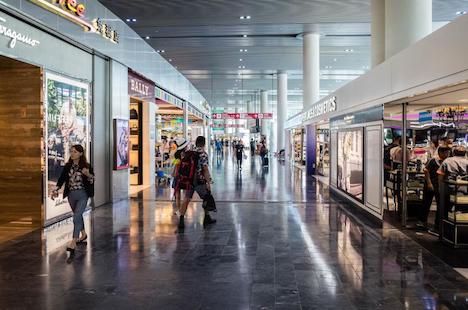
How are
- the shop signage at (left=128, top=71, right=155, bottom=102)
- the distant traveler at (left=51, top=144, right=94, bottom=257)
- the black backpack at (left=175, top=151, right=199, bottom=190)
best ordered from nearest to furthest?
1. the distant traveler at (left=51, top=144, right=94, bottom=257)
2. the black backpack at (left=175, top=151, right=199, bottom=190)
3. the shop signage at (left=128, top=71, right=155, bottom=102)

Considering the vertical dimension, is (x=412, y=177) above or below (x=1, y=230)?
above

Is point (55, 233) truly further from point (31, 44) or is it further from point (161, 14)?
point (161, 14)

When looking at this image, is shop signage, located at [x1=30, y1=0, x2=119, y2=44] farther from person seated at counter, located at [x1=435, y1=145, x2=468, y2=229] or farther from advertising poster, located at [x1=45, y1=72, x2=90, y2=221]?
person seated at counter, located at [x1=435, y1=145, x2=468, y2=229]

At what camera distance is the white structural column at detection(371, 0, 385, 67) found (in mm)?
9453

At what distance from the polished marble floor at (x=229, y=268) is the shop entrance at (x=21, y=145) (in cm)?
60

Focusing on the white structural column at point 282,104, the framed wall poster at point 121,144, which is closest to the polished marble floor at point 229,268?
the framed wall poster at point 121,144

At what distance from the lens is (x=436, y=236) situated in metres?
6.73

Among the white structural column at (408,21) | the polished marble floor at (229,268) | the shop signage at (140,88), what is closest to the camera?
the polished marble floor at (229,268)

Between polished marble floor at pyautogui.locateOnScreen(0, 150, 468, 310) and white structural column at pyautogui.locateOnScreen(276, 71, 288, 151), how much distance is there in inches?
928

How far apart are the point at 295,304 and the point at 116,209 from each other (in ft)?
20.2

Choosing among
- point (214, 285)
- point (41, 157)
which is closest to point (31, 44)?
point (41, 157)

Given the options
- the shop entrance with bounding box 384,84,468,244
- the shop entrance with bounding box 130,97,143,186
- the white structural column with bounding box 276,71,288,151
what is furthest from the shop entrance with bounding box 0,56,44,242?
the white structural column with bounding box 276,71,288,151

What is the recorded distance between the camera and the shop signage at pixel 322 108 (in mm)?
11664

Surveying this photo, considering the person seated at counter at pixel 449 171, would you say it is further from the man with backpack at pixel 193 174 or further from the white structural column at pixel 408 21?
the man with backpack at pixel 193 174
